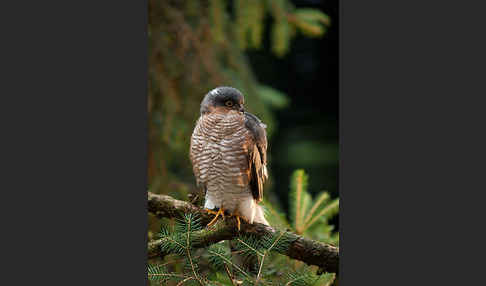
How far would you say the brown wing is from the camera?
8.05ft

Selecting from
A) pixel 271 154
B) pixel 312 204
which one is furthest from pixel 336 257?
pixel 271 154

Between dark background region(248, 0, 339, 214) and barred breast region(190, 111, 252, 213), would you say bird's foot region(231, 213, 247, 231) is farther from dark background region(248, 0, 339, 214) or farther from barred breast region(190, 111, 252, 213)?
Result: dark background region(248, 0, 339, 214)

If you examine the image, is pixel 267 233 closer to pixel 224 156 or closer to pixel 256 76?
pixel 224 156

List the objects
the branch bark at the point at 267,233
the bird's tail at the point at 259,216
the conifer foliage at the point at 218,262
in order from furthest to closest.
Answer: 1. the bird's tail at the point at 259,216
2. the branch bark at the point at 267,233
3. the conifer foliage at the point at 218,262

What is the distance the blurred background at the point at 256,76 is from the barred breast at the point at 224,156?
30 centimetres

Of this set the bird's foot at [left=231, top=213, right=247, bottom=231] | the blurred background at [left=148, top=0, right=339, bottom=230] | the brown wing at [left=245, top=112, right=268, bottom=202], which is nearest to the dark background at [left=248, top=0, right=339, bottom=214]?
the blurred background at [left=148, top=0, right=339, bottom=230]

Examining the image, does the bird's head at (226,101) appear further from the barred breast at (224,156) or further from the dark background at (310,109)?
the dark background at (310,109)

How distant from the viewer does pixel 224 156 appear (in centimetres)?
244

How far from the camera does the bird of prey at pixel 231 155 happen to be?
95.6 inches


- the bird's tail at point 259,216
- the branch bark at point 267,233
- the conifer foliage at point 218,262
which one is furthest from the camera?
the bird's tail at point 259,216

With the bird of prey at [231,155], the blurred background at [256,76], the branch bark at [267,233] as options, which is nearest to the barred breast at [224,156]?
the bird of prey at [231,155]

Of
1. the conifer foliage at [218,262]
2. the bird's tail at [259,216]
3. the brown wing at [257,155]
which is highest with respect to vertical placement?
the brown wing at [257,155]

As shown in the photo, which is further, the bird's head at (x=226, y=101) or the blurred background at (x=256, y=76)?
the blurred background at (x=256, y=76)

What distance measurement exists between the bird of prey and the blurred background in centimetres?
26
